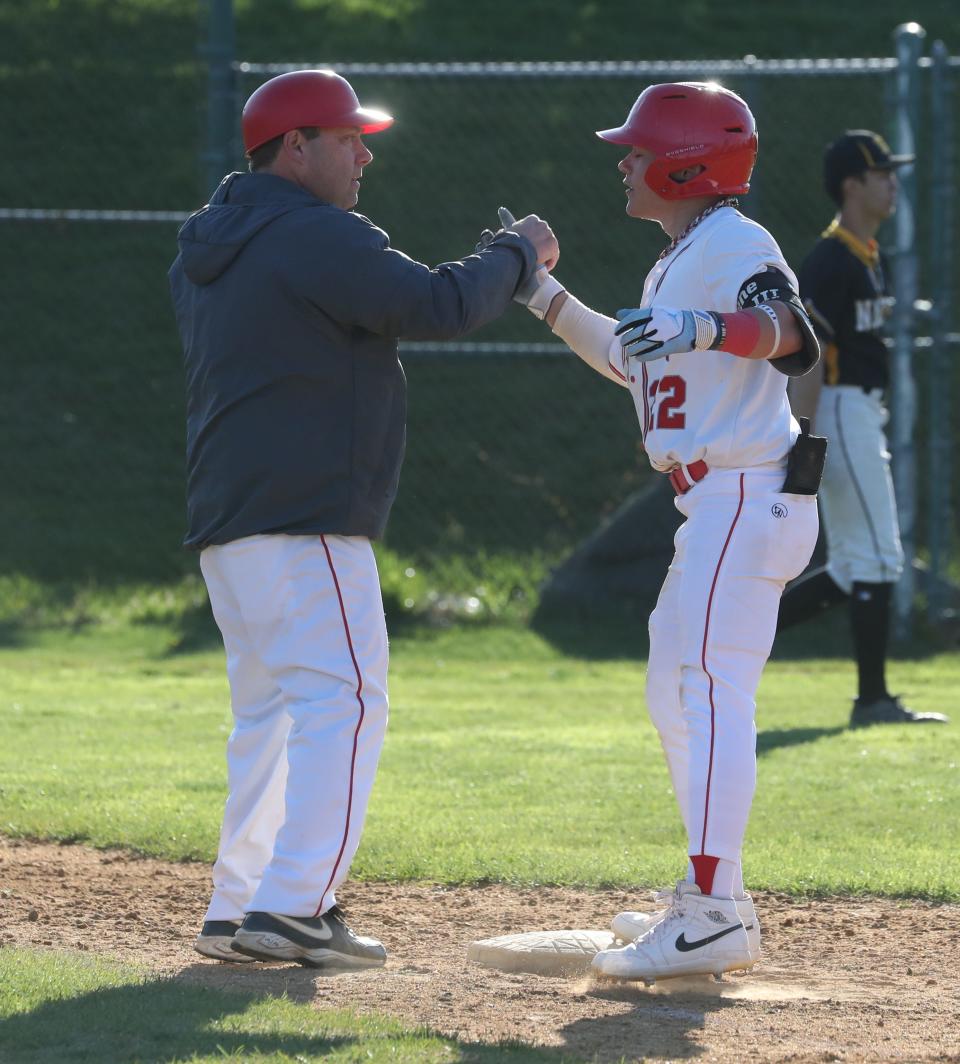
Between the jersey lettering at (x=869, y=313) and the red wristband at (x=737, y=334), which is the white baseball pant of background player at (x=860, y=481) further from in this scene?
the red wristband at (x=737, y=334)

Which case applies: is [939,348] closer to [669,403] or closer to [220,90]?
[220,90]

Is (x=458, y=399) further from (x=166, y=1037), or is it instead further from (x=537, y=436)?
(x=166, y=1037)

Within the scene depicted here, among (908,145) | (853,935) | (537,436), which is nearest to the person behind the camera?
(853,935)

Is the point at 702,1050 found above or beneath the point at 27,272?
beneath

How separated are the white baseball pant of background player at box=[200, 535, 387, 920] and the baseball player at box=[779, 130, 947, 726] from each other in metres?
3.81

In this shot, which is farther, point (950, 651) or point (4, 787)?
point (950, 651)

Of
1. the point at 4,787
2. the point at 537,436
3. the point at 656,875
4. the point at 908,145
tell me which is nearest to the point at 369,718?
the point at 656,875

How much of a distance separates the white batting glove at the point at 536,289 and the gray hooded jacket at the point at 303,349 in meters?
0.29

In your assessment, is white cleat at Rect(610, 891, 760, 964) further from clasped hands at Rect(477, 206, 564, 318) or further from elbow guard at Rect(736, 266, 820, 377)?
clasped hands at Rect(477, 206, 564, 318)

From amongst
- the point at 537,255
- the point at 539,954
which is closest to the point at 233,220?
the point at 537,255

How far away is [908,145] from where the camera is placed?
9383 mm

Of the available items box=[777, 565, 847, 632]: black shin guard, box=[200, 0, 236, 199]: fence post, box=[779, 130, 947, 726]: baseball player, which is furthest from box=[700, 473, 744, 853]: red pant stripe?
box=[200, 0, 236, 199]: fence post

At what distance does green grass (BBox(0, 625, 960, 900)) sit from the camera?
204 inches

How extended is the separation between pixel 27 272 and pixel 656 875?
10.4 metres
